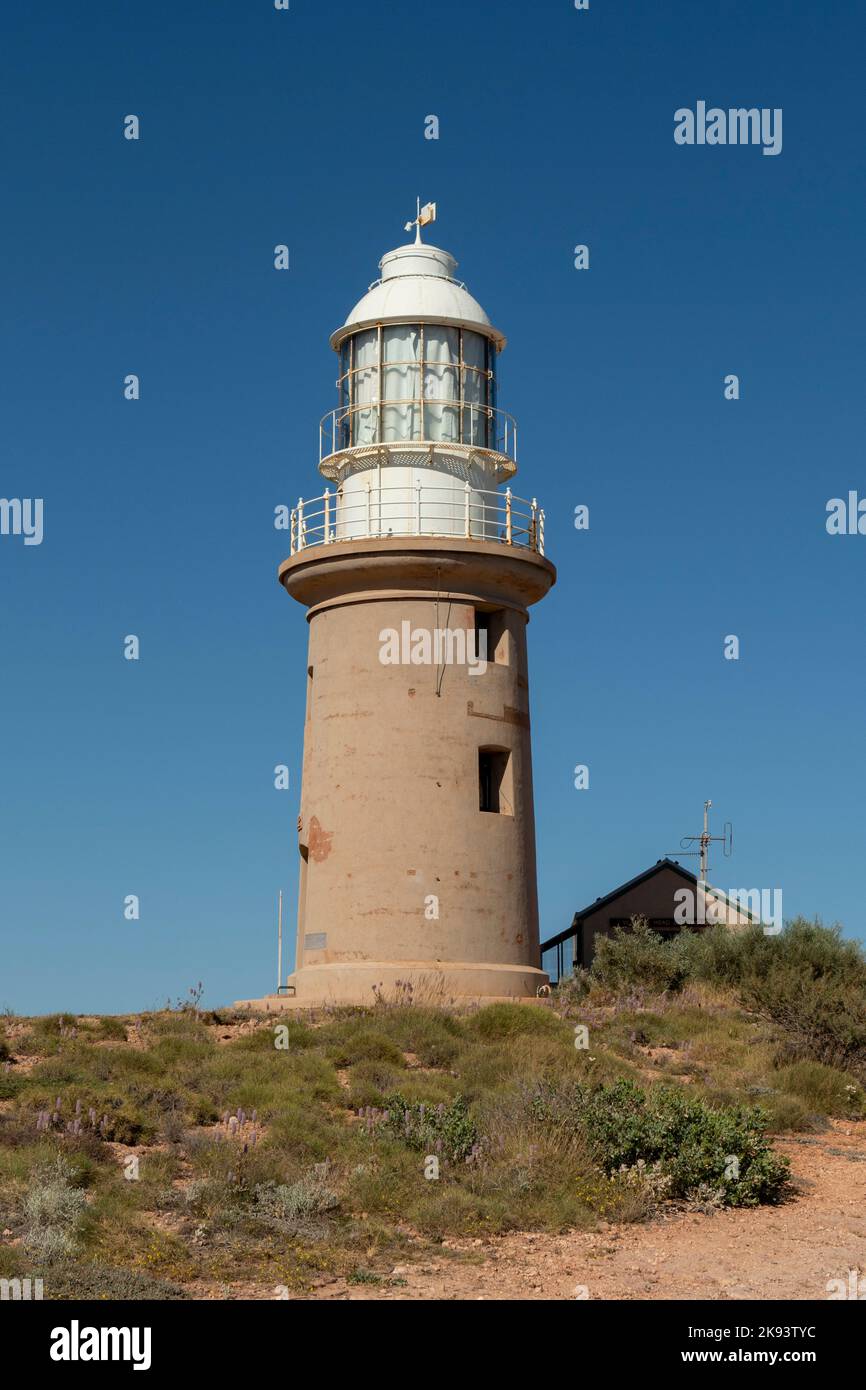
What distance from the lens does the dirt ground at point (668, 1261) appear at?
12727mm

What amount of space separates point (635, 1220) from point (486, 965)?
410 inches

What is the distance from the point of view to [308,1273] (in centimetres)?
1306

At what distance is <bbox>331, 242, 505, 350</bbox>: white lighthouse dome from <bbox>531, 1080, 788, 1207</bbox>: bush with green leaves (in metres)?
14.6

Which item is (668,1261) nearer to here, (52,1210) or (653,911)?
(52,1210)

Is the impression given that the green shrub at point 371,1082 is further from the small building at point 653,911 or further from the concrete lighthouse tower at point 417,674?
the small building at point 653,911

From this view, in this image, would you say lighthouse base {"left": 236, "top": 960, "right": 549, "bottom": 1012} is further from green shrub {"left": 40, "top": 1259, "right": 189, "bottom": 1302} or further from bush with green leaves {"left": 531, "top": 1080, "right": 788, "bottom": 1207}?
green shrub {"left": 40, "top": 1259, "right": 189, "bottom": 1302}

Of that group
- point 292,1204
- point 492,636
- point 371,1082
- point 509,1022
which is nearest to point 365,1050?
point 371,1082

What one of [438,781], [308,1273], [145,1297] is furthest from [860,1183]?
[438,781]

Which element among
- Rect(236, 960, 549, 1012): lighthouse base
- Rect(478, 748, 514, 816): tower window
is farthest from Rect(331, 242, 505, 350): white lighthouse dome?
Rect(236, 960, 549, 1012): lighthouse base

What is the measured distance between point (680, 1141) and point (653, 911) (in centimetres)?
2285

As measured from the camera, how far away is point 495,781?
1069 inches

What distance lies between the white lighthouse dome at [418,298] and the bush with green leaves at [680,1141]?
47.8ft

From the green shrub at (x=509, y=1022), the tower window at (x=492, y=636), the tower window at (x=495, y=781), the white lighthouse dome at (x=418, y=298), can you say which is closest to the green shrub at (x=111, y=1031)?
the green shrub at (x=509, y=1022)
